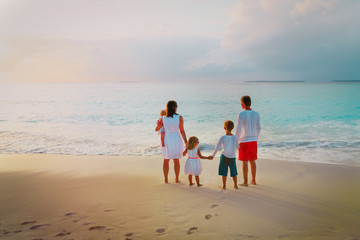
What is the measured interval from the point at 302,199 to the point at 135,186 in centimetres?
332

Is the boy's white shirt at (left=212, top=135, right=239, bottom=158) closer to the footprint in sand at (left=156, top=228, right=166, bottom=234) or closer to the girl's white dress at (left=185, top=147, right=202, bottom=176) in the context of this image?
the girl's white dress at (left=185, top=147, right=202, bottom=176)

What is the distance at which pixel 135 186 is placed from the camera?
5.51 metres

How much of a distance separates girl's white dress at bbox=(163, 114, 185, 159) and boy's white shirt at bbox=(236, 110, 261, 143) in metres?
1.21

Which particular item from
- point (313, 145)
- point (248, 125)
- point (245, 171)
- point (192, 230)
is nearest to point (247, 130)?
point (248, 125)

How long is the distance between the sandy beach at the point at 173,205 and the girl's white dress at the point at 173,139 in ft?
2.32

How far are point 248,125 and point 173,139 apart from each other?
155 cm

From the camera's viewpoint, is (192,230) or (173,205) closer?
(192,230)

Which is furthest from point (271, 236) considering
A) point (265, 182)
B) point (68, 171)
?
point (68, 171)

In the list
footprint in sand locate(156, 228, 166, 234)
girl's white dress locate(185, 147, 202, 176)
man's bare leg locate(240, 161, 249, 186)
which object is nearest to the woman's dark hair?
girl's white dress locate(185, 147, 202, 176)

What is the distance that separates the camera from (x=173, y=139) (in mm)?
5344

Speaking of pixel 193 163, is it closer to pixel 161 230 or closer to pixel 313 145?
pixel 161 230

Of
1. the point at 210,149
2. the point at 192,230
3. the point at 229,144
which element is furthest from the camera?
the point at 210,149

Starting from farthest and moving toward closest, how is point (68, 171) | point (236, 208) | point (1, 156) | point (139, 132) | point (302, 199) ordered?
point (139, 132) < point (1, 156) < point (68, 171) < point (302, 199) < point (236, 208)

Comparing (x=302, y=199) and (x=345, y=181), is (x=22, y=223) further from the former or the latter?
(x=345, y=181)
